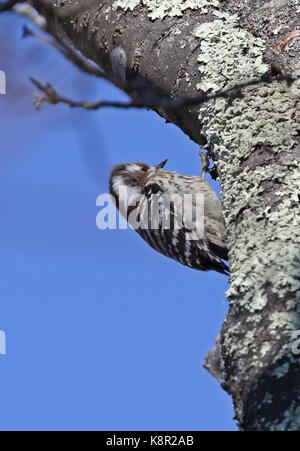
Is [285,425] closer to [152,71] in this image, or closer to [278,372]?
[278,372]

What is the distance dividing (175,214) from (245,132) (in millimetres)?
1482

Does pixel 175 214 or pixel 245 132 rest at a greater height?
pixel 245 132

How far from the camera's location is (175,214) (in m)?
4.17

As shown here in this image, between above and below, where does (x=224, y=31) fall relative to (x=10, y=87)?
above

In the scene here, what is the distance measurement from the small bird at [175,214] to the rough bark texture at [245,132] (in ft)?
2.25

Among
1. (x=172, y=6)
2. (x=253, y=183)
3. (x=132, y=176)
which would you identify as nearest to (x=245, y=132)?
(x=253, y=183)

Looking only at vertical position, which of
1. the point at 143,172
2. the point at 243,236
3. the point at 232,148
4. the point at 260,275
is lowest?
the point at 260,275

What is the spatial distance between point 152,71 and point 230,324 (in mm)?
1605

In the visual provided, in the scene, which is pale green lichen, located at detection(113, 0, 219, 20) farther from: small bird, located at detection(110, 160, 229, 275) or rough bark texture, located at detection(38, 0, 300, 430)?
small bird, located at detection(110, 160, 229, 275)

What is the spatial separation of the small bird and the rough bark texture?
0.69m

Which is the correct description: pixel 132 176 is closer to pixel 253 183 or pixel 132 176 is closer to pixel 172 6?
pixel 172 6

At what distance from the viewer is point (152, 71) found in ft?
10.8

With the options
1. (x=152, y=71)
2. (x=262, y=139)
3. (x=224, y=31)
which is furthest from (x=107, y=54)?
(x=262, y=139)

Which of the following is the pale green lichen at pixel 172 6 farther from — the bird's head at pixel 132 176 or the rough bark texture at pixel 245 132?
the bird's head at pixel 132 176
